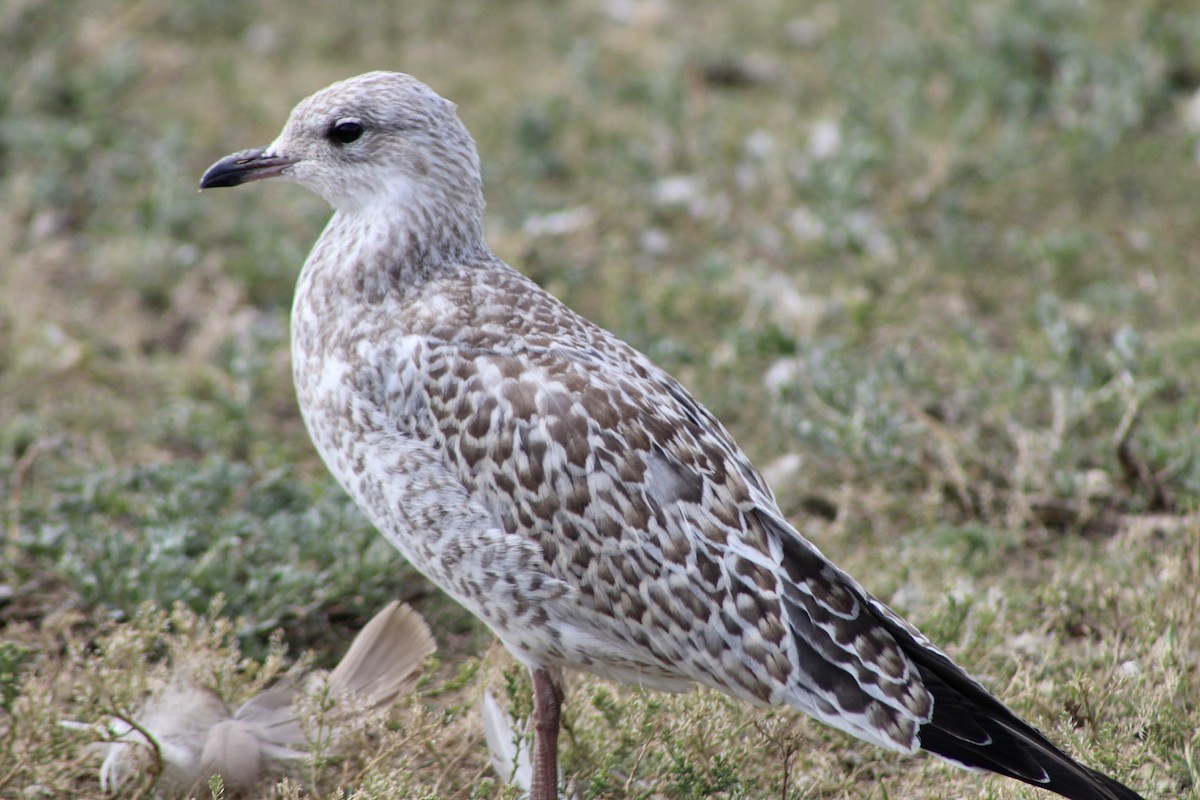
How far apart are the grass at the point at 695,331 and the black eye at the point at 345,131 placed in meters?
1.22

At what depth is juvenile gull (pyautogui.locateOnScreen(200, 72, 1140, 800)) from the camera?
10.6 ft

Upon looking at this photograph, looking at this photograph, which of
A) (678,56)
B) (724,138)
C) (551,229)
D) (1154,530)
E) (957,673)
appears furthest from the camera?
(678,56)

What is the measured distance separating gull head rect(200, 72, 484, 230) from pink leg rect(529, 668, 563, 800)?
1.30 meters

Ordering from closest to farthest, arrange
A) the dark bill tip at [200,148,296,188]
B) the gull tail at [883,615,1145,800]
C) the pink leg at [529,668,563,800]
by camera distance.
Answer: the gull tail at [883,615,1145,800] < the pink leg at [529,668,563,800] < the dark bill tip at [200,148,296,188]

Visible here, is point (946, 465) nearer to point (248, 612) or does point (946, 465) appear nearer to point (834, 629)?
point (834, 629)

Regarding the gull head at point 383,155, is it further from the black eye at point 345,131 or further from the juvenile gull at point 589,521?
the juvenile gull at point 589,521

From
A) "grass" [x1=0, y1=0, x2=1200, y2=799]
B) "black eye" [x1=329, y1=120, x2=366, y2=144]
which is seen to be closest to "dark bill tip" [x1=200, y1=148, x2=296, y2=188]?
"black eye" [x1=329, y1=120, x2=366, y2=144]

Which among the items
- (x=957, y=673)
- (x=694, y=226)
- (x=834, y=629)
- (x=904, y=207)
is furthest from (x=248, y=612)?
(x=904, y=207)

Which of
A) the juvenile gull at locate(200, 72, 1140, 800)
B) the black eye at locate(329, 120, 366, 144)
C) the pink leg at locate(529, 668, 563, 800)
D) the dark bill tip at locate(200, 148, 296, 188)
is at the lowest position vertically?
the pink leg at locate(529, 668, 563, 800)

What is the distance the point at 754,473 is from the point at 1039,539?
1445mm

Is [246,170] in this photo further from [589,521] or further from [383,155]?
[589,521]

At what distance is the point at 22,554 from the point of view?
4.29 meters

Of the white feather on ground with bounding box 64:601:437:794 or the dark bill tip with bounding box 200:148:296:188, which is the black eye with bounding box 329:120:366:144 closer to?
the dark bill tip with bounding box 200:148:296:188

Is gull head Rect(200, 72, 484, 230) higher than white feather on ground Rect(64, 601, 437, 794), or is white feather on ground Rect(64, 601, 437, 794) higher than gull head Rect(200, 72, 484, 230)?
gull head Rect(200, 72, 484, 230)
